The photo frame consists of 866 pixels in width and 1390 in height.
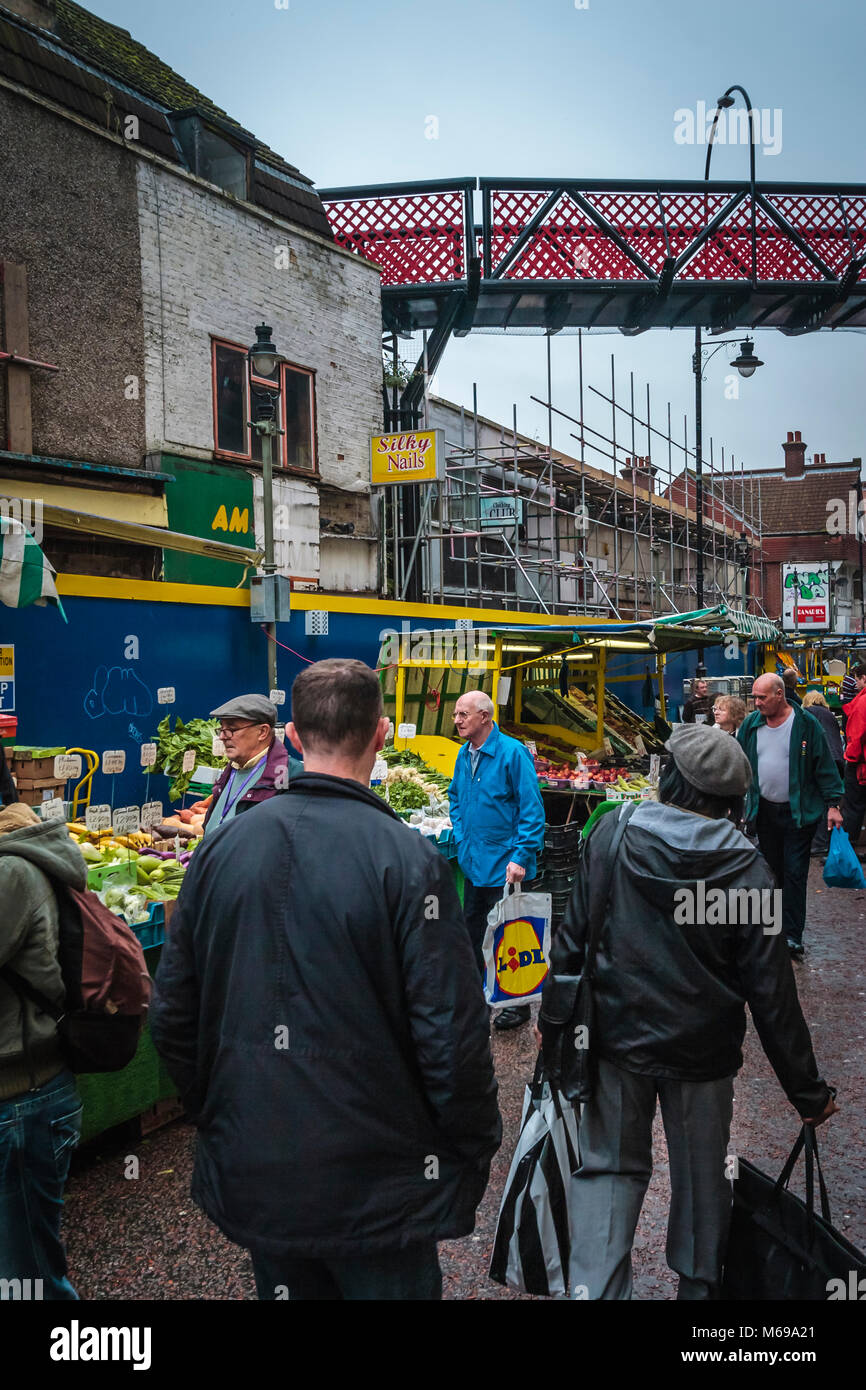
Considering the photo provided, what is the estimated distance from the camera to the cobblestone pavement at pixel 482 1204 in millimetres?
3410

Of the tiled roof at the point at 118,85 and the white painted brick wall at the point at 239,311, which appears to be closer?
the tiled roof at the point at 118,85

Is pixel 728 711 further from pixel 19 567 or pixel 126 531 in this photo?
pixel 126 531

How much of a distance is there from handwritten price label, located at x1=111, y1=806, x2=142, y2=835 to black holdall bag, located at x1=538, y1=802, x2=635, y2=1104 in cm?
400

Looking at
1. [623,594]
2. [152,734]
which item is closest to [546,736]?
[152,734]

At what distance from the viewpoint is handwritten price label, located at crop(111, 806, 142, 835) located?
6.16 meters

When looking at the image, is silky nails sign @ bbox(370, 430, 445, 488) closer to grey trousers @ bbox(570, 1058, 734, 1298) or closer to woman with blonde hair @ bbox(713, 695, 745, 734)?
woman with blonde hair @ bbox(713, 695, 745, 734)

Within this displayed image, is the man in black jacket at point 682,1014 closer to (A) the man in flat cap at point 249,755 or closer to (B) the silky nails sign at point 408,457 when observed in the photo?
(A) the man in flat cap at point 249,755

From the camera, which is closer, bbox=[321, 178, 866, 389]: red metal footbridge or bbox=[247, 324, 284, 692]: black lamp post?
bbox=[247, 324, 284, 692]: black lamp post

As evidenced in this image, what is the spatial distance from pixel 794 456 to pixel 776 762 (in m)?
56.8

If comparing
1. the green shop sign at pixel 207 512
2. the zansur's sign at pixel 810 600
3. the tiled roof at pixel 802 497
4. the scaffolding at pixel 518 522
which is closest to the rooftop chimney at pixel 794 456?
the tiled roof at pixel 802 497

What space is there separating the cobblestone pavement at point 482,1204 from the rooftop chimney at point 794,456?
57521mm

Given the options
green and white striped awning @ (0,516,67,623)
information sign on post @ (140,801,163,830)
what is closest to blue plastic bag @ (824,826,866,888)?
information sign on post @ (140,801,163,830)
